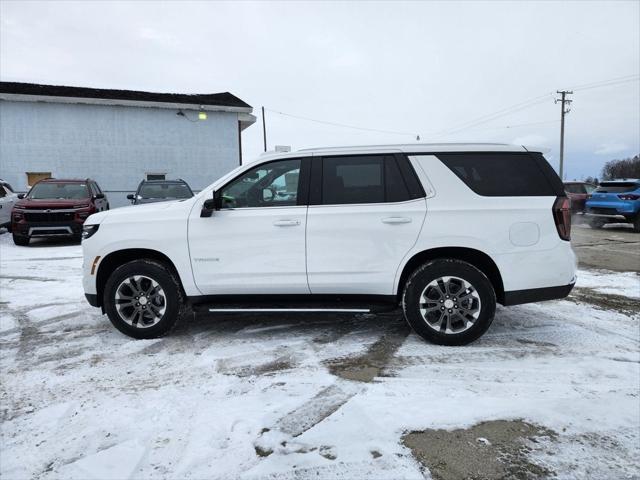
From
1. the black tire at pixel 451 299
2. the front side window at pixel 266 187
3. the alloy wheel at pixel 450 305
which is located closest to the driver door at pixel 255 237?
the front side window at pixel 266 187

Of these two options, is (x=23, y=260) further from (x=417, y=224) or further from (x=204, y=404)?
(x=417, y=224)

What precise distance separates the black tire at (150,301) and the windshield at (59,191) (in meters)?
8.85

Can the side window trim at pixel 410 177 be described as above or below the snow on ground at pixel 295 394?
above

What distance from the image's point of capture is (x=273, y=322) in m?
4.91

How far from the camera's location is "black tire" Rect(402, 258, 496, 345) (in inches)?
155

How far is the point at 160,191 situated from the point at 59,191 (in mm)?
2605

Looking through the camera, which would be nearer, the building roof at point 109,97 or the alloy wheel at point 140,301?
the alloy wheel at point 140,301

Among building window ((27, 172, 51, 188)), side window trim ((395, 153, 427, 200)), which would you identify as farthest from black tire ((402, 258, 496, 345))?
building window ((27, 172, 51, 188))

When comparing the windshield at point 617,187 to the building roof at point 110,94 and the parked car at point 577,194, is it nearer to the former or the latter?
the parked car at point 577,194

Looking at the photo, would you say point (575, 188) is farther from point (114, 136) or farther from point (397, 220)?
point (114, 136)

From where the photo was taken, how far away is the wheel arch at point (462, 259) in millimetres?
4070

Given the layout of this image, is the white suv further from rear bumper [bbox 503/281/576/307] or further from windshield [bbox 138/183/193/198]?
windshield [bbox 138/183/193/198]

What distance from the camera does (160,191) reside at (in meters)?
12.7

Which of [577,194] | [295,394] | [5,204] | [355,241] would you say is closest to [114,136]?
[5,204]
